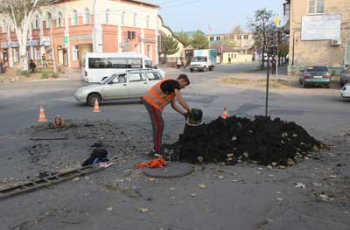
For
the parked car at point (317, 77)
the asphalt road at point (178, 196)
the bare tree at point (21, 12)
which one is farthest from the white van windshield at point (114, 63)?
the asphalt road at point (178, 196)

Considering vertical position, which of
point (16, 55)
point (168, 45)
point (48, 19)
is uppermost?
point (48, 19)

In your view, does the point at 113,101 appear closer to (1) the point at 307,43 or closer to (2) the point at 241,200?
(2) the point at 241,200

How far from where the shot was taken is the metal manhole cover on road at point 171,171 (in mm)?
5945

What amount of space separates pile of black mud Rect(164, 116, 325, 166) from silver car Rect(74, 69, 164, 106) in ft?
31.2

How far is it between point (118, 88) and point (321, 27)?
71.8 ft

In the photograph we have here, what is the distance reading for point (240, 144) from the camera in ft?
22.5

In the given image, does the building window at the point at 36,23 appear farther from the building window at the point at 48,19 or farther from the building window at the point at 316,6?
the building window at the point at 316,6

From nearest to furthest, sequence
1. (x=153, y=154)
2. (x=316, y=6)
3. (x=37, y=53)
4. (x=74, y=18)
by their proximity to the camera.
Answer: (x=153, y=154)
(x=316, y=6)
(x=74, y=18)
(x=37, y=53)

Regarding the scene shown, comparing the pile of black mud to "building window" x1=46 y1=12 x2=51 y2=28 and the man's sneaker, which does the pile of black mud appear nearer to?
the man's sneaker

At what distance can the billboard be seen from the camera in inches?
1216

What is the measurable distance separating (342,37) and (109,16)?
27716 millimetres

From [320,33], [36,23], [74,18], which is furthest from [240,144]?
[36,23]

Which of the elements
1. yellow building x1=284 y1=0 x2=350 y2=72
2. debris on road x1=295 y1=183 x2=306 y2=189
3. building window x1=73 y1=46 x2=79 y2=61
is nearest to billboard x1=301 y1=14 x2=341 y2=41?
yellow building x1=284 y1=0 x2=350 y2=72

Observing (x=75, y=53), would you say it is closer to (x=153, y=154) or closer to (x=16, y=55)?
(x=16, y=55)
